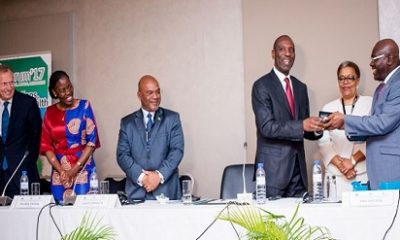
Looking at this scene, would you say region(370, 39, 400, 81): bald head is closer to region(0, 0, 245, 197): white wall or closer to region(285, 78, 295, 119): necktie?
region(285, 78, 295, 119): necktie

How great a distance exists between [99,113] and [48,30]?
3.62ft

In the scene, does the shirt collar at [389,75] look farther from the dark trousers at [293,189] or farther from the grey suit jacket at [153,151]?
the grey suit jacket at [153,151]

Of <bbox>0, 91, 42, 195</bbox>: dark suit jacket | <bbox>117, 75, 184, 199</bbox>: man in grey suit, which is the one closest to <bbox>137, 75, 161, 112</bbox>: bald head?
<bbox>117, 75, 184, 199</bbox>: man in grey suit

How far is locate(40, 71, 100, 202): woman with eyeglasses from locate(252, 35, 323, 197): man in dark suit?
4.28 feet

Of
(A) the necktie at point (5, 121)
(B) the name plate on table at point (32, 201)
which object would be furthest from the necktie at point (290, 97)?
(A) the necktie at point (5, 121)

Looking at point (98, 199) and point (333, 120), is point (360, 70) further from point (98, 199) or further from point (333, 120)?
point (98, 199)

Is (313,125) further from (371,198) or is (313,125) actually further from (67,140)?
(67,140)

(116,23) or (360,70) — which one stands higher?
(116,23)

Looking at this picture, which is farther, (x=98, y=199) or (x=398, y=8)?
(x=398, y=8)

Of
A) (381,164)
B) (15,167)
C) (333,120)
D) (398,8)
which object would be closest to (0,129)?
(15,167)

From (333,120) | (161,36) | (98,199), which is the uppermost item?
(161,36)

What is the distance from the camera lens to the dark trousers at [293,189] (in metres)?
3.69

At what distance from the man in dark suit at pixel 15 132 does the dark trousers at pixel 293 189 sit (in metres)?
1.82

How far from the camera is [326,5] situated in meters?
4.74
